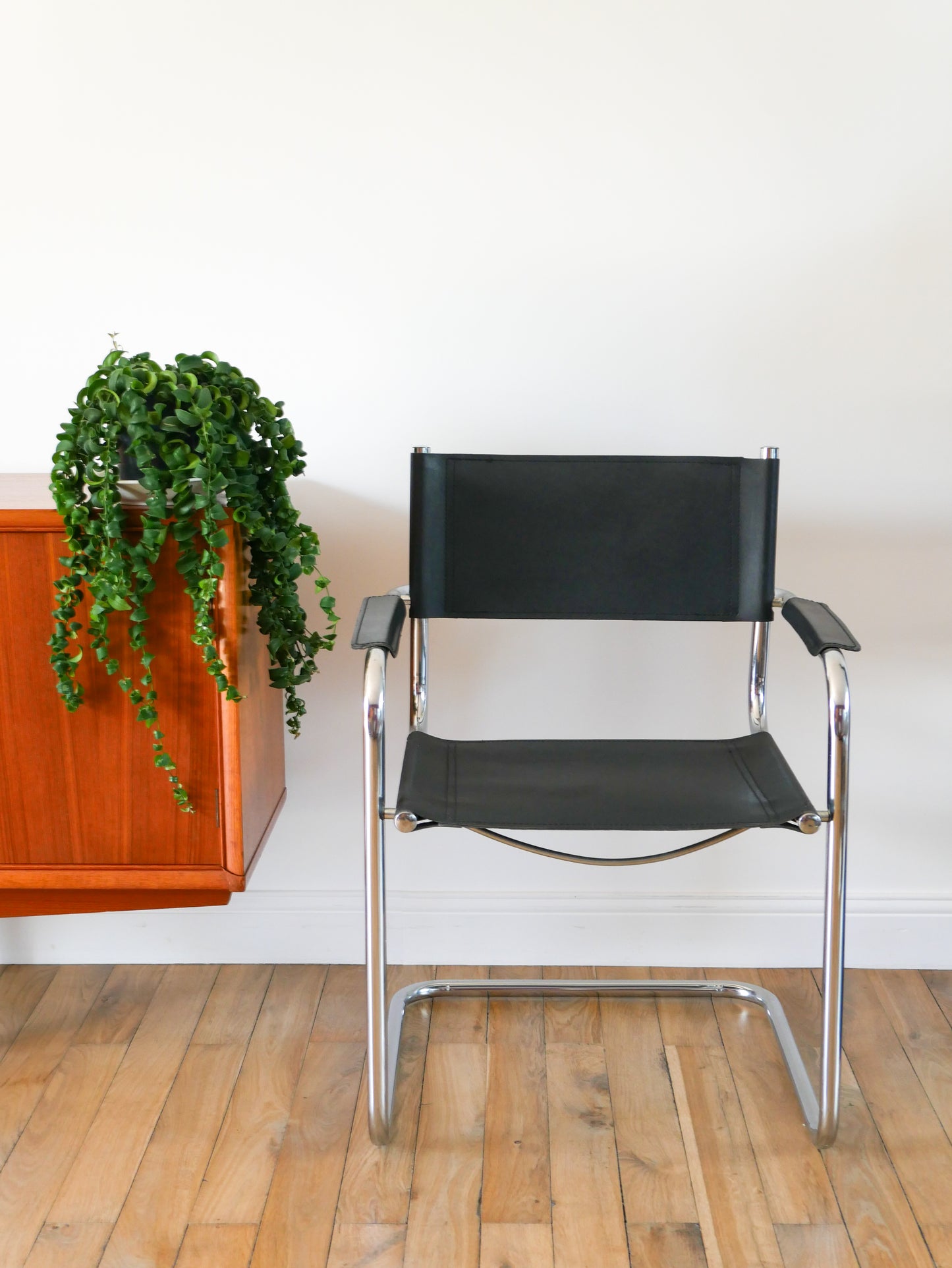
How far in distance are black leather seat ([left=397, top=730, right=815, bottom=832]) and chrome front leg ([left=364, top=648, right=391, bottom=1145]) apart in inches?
2.0

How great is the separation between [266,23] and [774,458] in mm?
1067

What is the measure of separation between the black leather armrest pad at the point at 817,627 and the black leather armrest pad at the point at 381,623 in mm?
560

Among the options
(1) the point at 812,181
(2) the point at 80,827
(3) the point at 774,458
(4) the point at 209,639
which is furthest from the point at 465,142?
(2) the point at 80,827

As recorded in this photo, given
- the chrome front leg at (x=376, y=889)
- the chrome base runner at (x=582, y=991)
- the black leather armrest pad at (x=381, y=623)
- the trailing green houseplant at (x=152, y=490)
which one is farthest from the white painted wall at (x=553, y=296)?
the chrome front leg at (x=376, y=889)

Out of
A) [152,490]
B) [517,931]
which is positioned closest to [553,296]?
[152,490]

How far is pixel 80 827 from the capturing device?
59.1 inches

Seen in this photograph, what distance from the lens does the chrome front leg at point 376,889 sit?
1.37 metres

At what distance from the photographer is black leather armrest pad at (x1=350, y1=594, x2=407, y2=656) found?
1.40 m

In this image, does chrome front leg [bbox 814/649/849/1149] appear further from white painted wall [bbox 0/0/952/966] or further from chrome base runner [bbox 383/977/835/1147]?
white painted wall [bbox 0/0/952/966]

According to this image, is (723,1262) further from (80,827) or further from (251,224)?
(251,224)

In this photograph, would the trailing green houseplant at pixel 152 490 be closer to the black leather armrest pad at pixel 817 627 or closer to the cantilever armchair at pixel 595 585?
the cantilever armchair at pixel 595 585

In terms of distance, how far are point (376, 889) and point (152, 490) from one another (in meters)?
0.59

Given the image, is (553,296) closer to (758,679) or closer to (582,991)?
(758,679)

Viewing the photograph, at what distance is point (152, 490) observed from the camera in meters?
1.34
